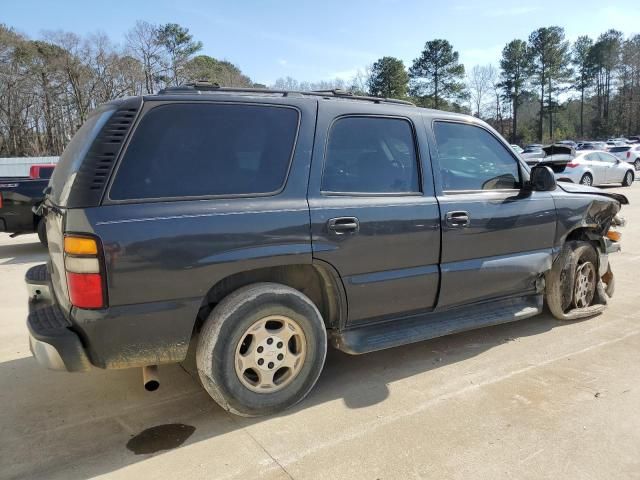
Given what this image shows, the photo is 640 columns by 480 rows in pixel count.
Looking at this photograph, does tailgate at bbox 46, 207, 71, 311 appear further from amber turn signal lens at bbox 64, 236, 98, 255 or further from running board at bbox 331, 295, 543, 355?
running board at bbox 331, 295, 543, 355

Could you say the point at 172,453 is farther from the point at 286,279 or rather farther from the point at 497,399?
the point at 497,399

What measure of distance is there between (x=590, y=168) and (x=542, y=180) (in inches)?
644

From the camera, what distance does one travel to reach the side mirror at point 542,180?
411 cm

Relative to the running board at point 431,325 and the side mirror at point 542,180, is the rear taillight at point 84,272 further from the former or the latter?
the side mirror at point 542,180

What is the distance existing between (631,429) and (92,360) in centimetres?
306

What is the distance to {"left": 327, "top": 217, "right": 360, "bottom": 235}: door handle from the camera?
10.1 ft

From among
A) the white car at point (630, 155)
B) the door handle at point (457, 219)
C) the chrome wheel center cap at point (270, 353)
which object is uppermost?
the white car at point (630, 155)

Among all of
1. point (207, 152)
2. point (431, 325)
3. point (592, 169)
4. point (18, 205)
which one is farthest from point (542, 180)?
point (592, 169)

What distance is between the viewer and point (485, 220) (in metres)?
3.76

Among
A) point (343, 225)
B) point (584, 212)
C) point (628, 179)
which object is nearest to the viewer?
point (343, 225)

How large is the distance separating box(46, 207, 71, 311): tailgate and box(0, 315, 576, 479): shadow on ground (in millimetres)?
785

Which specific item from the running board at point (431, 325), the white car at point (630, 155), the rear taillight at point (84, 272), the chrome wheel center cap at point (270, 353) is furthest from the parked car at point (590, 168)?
the rear taillight at point (84, 272)

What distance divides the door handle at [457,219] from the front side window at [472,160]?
21cm

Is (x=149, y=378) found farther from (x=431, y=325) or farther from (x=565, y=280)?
(x=565, y=280)
